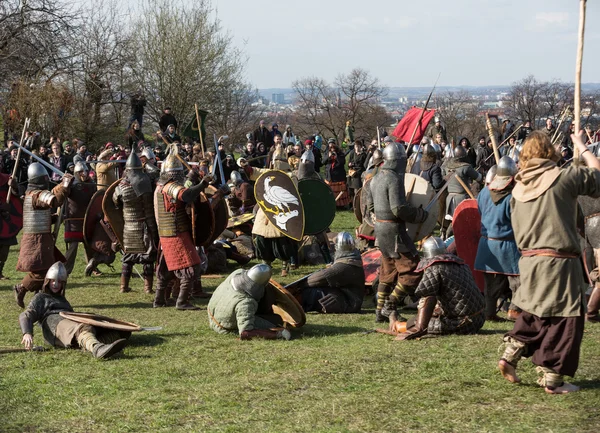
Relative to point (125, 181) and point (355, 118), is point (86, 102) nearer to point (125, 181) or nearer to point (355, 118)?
point (355, 118)

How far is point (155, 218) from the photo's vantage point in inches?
387

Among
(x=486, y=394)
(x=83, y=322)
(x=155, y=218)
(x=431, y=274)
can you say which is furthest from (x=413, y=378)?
(x=155, y=218)

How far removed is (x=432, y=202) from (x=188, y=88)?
2445 centimetres

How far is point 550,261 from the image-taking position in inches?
203

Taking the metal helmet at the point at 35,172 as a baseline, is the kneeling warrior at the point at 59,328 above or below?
below

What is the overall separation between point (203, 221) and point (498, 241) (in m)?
3.21

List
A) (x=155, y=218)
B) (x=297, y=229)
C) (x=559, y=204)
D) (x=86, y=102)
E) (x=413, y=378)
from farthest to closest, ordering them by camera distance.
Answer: (x=86, y=102)
(x=297, y=229)
(x=155, y=218)
(x=413, y=378)
(x=559, y=204)

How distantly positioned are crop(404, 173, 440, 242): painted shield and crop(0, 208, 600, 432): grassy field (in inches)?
55.1

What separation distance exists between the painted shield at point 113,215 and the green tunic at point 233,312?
2.88 meters

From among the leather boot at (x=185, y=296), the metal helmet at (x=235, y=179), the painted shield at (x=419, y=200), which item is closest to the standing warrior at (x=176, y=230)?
the leather boot at (x=185, y=296)

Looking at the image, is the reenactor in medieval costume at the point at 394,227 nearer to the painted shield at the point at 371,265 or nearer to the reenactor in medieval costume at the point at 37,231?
the painted shield at the point at 371,265

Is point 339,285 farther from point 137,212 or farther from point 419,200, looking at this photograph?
point 137,212

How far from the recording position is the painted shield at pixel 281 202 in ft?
35.6

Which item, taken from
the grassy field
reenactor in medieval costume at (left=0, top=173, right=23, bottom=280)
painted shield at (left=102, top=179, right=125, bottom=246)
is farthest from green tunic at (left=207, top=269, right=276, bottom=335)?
reenactor in medieval costume at (left=0, top=173, right=23, bottom=280)
